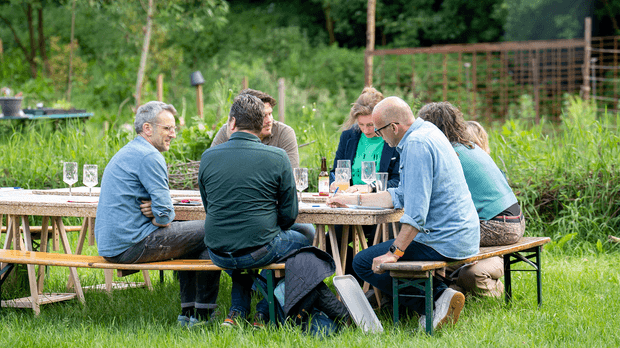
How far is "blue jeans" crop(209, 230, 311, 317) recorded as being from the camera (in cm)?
352

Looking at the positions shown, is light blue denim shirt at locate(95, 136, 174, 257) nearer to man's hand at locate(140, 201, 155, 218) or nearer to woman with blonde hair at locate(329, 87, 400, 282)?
man's hand at locate(140, 201, 155, 218)

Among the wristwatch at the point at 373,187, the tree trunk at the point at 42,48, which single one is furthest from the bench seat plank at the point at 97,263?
the tree trunk at the point at 42,48

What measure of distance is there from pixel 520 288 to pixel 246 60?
16.9 meters

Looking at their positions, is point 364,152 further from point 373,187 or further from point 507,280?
point 507,280

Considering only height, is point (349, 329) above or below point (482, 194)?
below

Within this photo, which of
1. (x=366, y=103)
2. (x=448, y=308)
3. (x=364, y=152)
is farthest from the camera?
(x=364, y=152)

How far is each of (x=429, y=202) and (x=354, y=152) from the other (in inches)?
58.7

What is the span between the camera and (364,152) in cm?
475

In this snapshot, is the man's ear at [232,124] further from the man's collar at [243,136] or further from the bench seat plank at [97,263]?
the bench seat plank at [97,263]

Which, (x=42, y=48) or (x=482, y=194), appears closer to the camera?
(x=482, y=194)

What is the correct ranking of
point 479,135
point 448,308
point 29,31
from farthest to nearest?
point 29,31
point 479,135
point 448,308

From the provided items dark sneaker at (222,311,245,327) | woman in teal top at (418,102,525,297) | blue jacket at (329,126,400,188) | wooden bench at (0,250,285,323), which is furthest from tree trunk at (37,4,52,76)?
woman in teal top at (418,102,525,297)

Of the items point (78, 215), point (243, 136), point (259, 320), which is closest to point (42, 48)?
point (78, 215)

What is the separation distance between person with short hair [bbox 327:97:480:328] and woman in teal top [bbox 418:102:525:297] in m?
0.46
